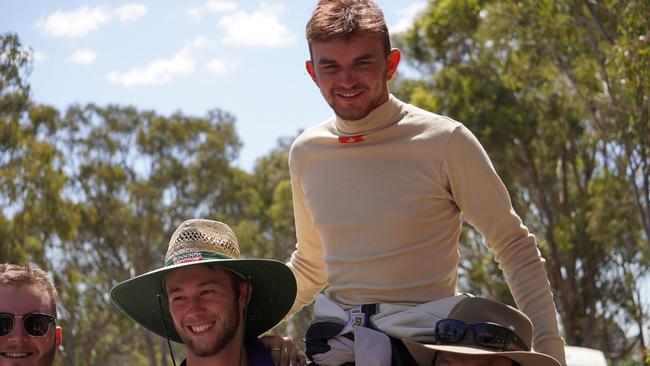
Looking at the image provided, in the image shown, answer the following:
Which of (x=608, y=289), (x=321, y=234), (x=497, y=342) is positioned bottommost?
(x=608, y=289)

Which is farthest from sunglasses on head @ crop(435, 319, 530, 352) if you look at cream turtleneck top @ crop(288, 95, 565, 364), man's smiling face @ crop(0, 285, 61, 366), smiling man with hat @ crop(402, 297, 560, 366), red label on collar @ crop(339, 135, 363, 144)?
man's smiling face @ crop(0, 285, 61, 366)

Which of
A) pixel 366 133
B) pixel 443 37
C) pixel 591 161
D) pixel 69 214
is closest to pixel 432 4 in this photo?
pixel 443 37

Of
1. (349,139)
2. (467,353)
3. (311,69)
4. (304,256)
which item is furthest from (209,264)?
(467,353)

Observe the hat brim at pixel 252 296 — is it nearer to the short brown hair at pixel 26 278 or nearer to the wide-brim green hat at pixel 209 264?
the wide-brim green hat at pixel 209 264

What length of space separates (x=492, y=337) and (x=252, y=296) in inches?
47.1

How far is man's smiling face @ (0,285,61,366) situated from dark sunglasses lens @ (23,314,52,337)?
0.01 m

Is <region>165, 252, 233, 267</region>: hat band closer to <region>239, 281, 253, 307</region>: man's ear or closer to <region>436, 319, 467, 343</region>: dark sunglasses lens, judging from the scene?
<region>239, 281, 253, 307</region>: man's ear

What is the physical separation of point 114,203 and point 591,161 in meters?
16.9

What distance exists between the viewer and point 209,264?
3510mm

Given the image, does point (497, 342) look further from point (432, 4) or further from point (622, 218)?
point (432, 4)

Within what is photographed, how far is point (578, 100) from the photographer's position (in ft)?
66.5

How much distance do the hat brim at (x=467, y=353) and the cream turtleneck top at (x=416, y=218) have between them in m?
0.20

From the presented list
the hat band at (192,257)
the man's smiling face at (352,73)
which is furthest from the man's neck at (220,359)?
the man's smiling face at (352,73)

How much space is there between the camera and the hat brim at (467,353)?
279 centimetres
